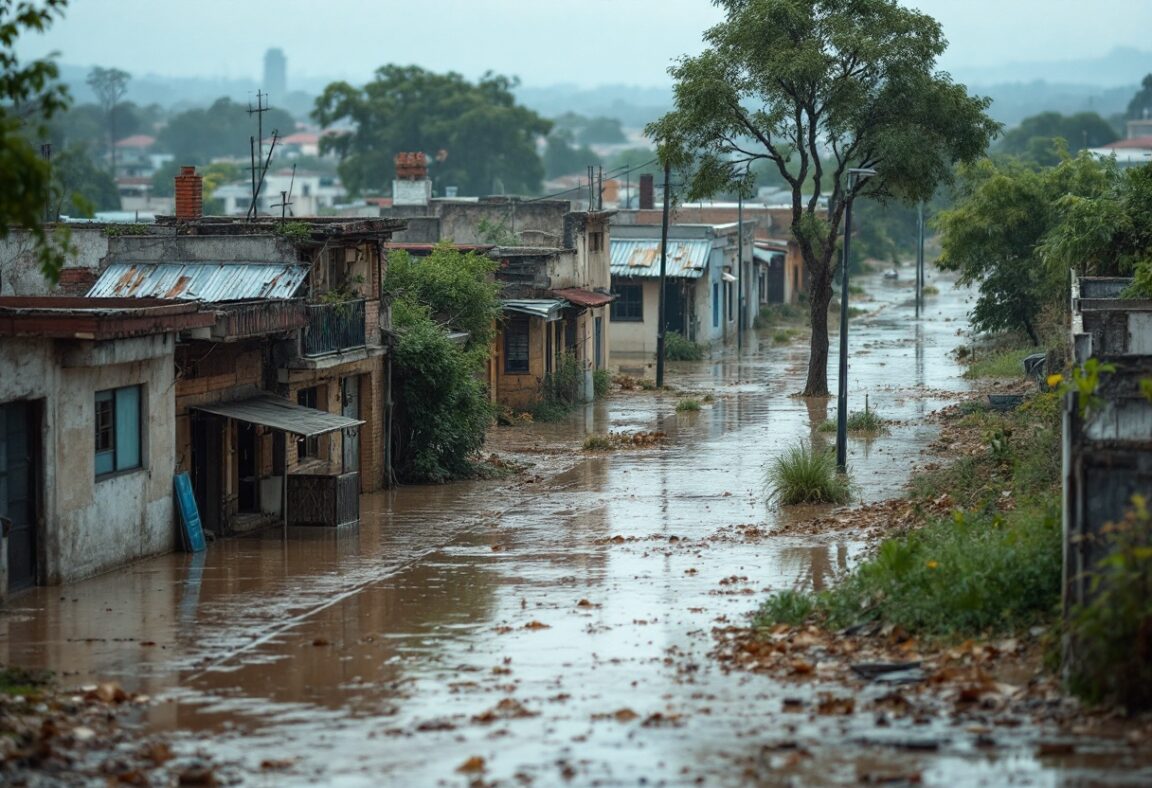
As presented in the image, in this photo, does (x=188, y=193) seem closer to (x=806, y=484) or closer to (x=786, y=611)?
(x=806, y=484)

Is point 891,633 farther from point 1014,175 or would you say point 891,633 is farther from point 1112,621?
point 1014,175

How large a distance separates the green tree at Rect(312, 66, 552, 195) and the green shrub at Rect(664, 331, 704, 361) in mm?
50405

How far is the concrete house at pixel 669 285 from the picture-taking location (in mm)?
56250

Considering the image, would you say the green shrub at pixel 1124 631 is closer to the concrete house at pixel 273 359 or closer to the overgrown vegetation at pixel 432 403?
the concrete house at pixel 273 359

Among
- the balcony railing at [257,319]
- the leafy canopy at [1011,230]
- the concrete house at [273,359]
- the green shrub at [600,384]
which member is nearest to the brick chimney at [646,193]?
the leafy canopy at [1011,230]

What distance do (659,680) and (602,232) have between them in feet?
115

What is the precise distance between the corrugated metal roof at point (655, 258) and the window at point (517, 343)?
14511 millimetres

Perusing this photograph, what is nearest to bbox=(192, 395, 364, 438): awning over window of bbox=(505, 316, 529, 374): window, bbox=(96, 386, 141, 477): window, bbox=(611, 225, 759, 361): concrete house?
bbox=(96, 386, 141, 477): window

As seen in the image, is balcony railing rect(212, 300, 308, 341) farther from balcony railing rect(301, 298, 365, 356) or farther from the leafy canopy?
the leafy canopy

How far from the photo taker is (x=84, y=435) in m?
20.0

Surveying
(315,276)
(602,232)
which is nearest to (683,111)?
(602,232)

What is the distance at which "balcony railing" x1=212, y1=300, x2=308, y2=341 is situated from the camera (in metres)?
22.3

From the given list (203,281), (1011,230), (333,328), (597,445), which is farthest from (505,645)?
(1011,230)

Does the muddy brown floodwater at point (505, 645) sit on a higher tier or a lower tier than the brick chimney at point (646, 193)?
lower
